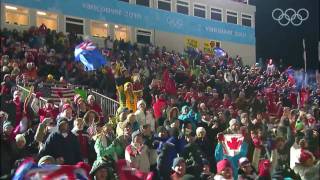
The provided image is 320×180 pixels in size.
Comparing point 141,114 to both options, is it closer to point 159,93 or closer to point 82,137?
point 82,137

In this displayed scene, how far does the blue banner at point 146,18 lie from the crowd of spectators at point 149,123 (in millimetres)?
5389

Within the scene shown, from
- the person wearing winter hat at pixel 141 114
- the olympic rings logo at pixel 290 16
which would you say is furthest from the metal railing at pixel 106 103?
the olympic rings logo at pixel 290 16

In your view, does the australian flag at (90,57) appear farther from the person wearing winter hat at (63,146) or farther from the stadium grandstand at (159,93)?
the person wearing winter hat at (63,146)

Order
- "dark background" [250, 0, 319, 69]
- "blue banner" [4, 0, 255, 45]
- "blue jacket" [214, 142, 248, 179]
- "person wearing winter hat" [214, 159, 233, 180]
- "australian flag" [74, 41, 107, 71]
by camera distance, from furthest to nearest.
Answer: "blue banner" [4, 0, 255, 45]
"australian flag" [74, 41, 107, 71]
"dark background" [250, 0, 319, 69]
"blue jacket" [214, 142, 248, 179]
"person wearing winter hat" [214, 159, 233, 180]

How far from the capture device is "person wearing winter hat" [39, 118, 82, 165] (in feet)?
29.6

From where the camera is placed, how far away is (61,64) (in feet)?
65.5

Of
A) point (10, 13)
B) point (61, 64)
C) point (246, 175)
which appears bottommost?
point (246, 175)

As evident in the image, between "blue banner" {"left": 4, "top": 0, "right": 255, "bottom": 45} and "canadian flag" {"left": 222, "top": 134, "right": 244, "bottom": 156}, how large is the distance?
1821 cm

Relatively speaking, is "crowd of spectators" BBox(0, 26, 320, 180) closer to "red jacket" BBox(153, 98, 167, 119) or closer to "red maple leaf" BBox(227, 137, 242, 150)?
"red jacket" BBox(153, 98, 167, 119)

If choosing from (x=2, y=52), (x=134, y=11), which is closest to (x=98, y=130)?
(x=2, y=52)

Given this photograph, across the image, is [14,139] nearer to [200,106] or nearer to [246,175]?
[246,175]

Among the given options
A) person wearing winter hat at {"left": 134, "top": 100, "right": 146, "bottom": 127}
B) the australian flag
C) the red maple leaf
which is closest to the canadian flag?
the red maple leaf

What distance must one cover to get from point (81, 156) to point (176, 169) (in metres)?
2.01

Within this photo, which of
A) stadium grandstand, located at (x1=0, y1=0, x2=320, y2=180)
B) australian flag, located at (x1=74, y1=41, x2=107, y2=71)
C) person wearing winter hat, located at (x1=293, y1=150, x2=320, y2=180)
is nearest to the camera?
person wearing winter hat, located at (x1=293, y1=150, x2=320, y2=180)
